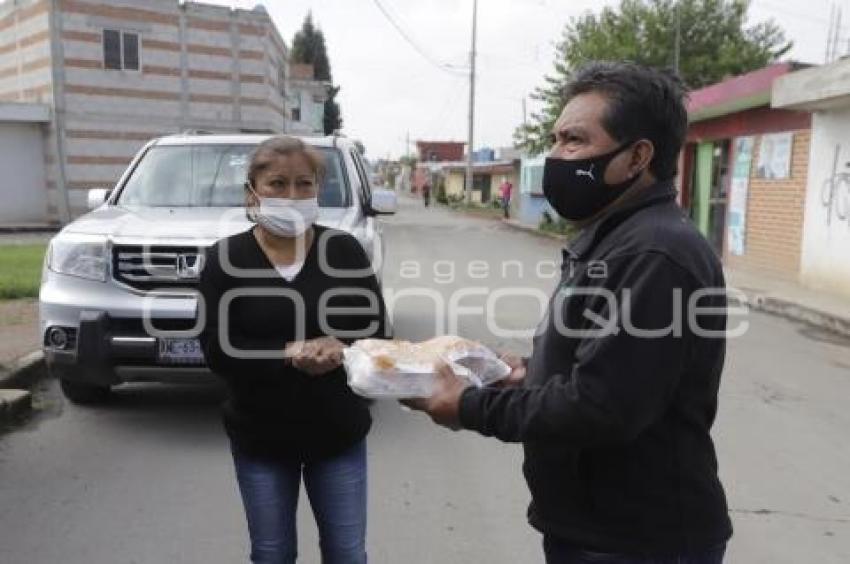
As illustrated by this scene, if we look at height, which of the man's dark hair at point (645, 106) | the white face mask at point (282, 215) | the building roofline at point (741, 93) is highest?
the building roofline at point (741, 93)

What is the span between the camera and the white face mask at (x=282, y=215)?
2574 millimetres

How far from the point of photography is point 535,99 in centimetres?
2272

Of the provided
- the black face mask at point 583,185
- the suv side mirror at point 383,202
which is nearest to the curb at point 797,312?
the suv side mirror at point 383,202

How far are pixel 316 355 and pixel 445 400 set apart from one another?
0.64 metres

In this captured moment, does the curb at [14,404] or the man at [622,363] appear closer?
the man at [622,363]

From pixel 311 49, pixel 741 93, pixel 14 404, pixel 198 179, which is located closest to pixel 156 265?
pixel 198 179

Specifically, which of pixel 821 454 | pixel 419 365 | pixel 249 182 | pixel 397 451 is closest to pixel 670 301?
pixel 419 365

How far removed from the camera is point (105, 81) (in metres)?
23.3

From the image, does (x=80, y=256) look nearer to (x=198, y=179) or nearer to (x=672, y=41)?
(x=198, y=179)

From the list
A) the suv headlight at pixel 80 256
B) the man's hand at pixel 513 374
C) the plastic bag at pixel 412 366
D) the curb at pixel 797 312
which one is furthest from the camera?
the curb at pixel 797 312

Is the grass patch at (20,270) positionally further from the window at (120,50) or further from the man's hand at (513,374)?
the window at (120,50)

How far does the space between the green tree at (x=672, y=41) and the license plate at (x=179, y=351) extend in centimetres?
1765

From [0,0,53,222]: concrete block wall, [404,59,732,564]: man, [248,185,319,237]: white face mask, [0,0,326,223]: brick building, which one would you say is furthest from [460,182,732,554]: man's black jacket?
[0,0,53,222]: concrete block wall

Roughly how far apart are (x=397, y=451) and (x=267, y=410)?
238cm
